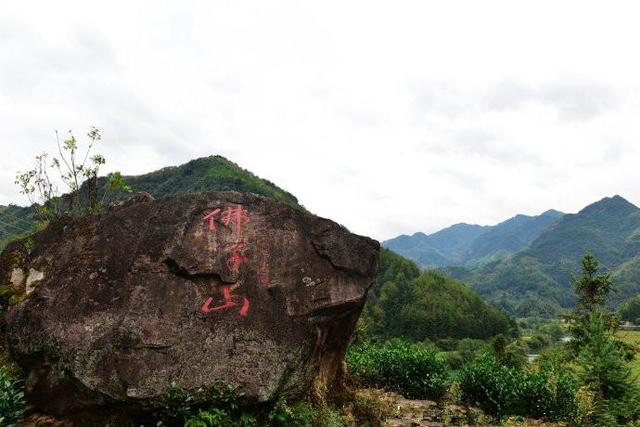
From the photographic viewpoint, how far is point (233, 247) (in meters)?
8.60

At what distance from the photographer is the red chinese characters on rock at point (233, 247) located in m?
8.03

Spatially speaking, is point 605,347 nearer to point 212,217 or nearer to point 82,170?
point 212,217

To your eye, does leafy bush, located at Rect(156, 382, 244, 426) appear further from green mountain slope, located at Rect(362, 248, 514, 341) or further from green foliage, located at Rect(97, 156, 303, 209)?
green foliage, located at Rect(97, 156, 303, 209)

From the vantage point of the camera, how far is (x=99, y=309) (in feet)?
25.7

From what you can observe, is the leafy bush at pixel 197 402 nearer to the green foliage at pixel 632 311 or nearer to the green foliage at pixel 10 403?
the green foliage at pixel 10 403

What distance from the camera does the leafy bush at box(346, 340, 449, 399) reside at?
1465 cm

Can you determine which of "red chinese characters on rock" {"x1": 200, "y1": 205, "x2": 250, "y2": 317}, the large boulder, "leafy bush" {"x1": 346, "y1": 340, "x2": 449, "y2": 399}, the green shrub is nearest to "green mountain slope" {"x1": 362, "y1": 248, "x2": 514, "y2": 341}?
"leafy bush" {"x1": 346, "y1": 340, "x2": 449, "y2": 399}

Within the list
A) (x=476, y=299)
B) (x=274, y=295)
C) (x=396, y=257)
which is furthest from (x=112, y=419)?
(x=396, y=257)

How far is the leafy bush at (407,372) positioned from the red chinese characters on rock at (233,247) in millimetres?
7570

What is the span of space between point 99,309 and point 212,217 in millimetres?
2423

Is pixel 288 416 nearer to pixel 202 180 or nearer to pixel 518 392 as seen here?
pixel 518 392

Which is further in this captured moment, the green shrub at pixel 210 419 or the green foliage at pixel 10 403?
the green foliage at pixel 10 403

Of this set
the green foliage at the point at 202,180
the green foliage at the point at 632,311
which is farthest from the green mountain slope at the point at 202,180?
the green foliage at the point at 632,311

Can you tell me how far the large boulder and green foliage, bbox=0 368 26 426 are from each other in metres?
0.29
